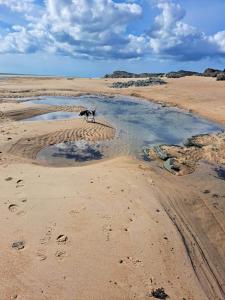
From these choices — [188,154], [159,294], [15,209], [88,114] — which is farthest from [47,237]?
[88,114]

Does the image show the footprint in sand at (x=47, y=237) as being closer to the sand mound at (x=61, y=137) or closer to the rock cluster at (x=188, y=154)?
the rock cluster at (x=188, y=154)

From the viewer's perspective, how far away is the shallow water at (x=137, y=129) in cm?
1656

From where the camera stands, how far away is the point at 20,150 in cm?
1559

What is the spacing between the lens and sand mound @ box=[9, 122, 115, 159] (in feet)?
51.4

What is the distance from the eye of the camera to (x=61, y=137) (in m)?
18.6

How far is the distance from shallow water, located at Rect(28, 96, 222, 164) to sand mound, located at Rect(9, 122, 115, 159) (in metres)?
0.47

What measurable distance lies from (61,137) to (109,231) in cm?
1084

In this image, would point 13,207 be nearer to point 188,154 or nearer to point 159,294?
point 159,294

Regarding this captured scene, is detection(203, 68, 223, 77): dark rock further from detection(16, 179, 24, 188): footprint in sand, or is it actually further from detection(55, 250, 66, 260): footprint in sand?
detection(55, 250, 66, 260): footprint in sand

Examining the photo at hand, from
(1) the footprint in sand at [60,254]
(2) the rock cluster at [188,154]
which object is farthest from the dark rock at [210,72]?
(1) the footprint in sand at [60,254]

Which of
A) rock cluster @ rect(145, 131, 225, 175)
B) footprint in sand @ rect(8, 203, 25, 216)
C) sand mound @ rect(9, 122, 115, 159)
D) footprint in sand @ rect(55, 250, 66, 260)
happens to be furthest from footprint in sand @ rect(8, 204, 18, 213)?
rock cluster @ rect(145, 131, 225, 175)

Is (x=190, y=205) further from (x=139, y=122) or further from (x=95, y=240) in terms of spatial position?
(x=139, y=122)

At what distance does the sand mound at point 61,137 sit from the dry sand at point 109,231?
76 centimetres

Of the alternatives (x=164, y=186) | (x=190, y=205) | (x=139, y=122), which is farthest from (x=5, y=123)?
(x=190, y=205)
